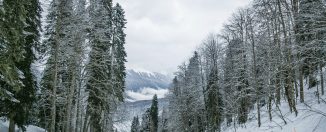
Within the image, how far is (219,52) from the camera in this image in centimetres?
4212

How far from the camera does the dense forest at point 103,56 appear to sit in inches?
512

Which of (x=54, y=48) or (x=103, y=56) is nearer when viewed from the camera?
(x=54, y=48)

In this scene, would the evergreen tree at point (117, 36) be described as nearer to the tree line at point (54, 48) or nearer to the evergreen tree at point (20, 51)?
the tree line at point (54, 48)

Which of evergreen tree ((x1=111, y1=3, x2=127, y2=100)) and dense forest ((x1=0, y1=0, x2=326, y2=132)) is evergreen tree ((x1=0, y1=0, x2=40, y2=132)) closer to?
dense forest ((x1=0, y1=0, x2=326, y2=132))

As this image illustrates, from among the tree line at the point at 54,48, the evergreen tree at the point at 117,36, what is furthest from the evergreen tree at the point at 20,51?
the evergreen tree at the point at 117,36

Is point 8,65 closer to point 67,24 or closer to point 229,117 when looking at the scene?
point 67,24

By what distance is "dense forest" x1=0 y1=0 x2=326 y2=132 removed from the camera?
13.0 metres

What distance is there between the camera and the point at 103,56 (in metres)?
26.5

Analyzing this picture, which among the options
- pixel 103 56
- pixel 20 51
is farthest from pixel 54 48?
pixel 20 51

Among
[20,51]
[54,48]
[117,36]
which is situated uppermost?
[117,36]

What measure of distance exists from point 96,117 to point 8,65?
20070mm

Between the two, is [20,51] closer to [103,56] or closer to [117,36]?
[103,56]

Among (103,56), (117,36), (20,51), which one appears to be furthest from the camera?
(117,36)

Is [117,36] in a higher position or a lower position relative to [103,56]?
higher
